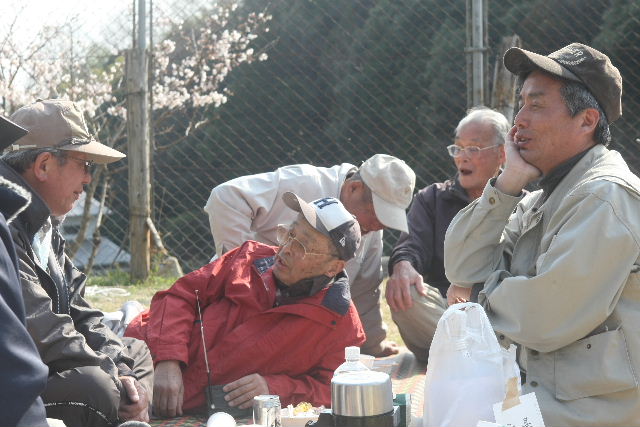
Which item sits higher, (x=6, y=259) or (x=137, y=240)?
(x=6, y=259)

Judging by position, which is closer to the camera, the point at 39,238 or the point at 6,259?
the point at 6,259

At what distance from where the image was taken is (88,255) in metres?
9.54

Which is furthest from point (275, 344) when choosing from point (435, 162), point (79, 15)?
point (79, 15)

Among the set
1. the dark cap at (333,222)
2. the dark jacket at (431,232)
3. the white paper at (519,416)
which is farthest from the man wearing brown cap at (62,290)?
the dark jacket at (431,232)

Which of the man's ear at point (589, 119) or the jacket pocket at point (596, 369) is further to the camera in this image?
the man's ear at point (589, 119)

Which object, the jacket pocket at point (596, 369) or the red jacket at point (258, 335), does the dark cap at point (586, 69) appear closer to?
the jacket pocket at point (596, 369)

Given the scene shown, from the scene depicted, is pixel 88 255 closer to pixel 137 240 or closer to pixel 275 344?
pixel 137 240

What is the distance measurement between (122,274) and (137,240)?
71 cm

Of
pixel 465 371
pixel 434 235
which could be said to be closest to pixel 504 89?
pixel 434 235

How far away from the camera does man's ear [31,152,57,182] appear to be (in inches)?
124

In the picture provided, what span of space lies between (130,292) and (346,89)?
4.35 meters

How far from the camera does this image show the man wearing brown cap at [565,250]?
99.9 inches

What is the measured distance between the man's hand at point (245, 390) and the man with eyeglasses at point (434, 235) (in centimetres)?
131

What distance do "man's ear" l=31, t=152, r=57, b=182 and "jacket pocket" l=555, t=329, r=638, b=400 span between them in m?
1.92
